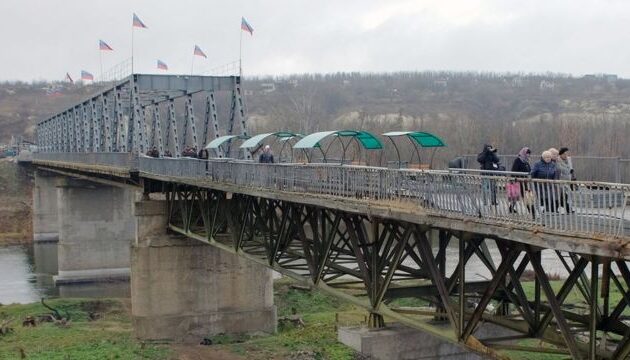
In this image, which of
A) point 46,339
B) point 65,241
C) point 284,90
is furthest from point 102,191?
point 284,90

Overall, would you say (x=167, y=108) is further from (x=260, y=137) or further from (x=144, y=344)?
(x=260, y=137)

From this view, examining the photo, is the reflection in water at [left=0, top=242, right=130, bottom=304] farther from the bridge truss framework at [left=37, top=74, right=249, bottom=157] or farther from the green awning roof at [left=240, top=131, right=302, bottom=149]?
the green awning roof at [left=240, top=131, right=302, bottom=149]

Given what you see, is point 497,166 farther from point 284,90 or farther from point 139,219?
point 284,90

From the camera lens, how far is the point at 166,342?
33.5 meters

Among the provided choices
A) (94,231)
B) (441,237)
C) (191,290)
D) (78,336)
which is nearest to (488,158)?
(441,237)

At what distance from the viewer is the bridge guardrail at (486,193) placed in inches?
451

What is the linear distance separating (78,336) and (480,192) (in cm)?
2459

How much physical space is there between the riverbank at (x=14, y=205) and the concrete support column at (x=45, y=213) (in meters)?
3.48

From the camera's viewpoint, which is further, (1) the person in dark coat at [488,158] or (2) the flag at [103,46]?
(2) the flag at [103,46]

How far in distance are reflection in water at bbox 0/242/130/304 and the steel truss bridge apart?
20720 millimetres

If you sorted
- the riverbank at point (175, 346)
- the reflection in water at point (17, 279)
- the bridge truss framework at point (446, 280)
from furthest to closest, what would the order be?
1. the reflection in water at point (17, 279)
2. the riverbank at point (175, 346)
3. the bridge truss framework at point (446, 280)

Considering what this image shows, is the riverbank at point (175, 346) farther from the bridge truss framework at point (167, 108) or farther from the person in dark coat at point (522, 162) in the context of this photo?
the person in dark coat at point (522, 162)

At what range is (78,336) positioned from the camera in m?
33.5

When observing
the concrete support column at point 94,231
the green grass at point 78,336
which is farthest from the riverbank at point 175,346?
the concrete support column at point 94,231
